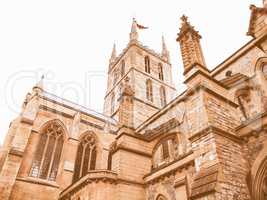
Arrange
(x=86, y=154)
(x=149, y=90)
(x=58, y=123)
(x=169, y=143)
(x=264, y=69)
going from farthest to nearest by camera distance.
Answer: (x=149, y=90) < (x=86, y=154) < (x=58, y=123) < (x=169, y=143) < (x=264, y=69)

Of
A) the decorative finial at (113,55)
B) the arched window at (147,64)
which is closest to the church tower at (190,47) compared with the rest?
the arched window at (147,64)

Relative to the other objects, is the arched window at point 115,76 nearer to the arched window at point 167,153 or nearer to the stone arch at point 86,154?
the stone arch at point 86,154

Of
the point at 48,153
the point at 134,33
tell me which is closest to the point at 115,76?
the point at 134,33

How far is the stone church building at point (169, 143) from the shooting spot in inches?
263

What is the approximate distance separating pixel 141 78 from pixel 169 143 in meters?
14.1

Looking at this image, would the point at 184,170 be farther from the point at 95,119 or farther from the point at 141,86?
the point at 141,86

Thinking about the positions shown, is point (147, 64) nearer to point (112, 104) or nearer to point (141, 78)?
point (141, 78)

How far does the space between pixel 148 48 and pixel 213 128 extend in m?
28.2

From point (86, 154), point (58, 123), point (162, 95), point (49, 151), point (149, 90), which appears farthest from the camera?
point (162, 95)

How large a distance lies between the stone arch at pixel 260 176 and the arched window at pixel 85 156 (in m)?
14.4

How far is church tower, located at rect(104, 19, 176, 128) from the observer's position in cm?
2784

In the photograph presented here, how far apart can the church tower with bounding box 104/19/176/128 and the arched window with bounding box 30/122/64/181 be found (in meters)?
9.72

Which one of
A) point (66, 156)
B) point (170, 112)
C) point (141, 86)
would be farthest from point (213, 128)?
point (141, 86)

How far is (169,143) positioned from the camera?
16734mm
